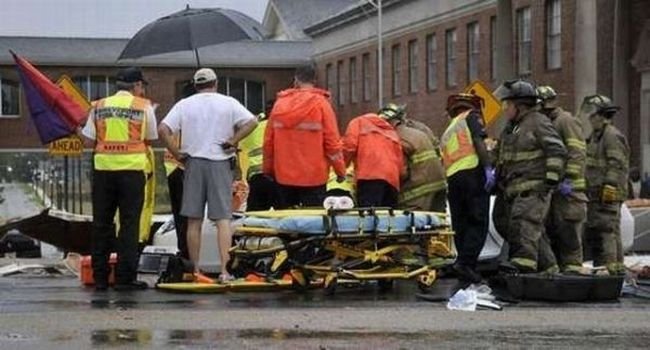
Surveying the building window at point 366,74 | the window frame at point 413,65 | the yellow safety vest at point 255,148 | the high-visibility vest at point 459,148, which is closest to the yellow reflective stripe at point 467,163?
the high-visibility vest at point 459,148

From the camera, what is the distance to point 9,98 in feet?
219

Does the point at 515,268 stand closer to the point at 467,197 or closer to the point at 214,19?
the point at 467,197

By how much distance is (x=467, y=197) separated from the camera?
11.8m

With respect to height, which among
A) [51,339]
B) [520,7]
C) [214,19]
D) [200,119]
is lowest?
[51,339]

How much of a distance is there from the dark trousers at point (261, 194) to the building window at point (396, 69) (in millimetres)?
45114

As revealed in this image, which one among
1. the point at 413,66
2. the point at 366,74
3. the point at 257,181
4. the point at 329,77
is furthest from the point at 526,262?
the point at 329,77

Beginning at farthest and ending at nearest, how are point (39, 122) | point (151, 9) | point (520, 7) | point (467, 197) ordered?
point (151, 9) → point (520, 7) → point (39, 122) → point (467, 197)

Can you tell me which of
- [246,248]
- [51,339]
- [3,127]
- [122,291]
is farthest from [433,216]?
[3,127]

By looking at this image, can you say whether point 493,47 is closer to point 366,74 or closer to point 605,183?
point 366,74

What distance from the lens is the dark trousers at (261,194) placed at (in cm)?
1255

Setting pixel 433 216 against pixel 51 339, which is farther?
pixel 433 216

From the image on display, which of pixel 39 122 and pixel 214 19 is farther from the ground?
pixel 214 19

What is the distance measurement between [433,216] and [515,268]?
0.90 m

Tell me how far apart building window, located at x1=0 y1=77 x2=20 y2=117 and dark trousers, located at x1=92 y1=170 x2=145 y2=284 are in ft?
187
